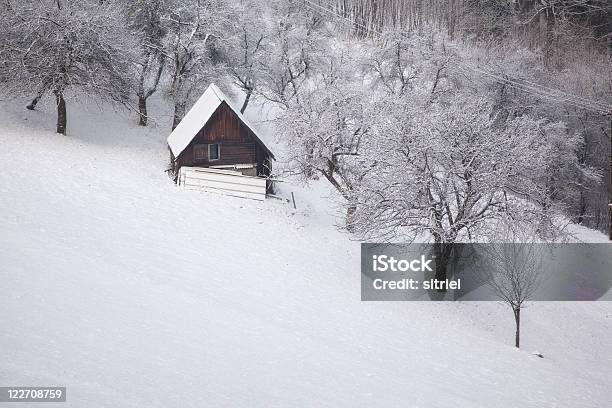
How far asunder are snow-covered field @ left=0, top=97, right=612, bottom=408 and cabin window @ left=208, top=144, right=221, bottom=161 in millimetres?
3497

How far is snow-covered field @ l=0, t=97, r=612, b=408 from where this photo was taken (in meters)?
9.64

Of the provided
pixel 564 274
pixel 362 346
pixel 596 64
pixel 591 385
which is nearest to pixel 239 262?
pixel 362 346

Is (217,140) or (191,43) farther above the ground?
(191,43)

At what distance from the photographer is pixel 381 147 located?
69.3 feet

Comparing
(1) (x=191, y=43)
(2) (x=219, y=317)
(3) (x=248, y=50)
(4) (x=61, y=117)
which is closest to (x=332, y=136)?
(2) (x=219, y=317)

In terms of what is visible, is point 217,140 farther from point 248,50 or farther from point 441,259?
point 441,259

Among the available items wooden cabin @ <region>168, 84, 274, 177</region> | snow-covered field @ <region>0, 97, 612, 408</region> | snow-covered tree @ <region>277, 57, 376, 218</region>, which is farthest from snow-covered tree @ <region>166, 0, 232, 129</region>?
snow-covered tree @ <region>277, 57, 376, 218</region>

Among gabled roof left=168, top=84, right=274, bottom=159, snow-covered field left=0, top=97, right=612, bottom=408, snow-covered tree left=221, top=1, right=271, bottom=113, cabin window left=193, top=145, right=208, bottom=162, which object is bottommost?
snow-covered field left=0, top=97, right=612, bottom=408

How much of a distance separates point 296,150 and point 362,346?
47.6ft

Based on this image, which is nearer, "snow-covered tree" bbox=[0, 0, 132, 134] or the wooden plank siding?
"snow-covered tree" bbox=[0, 0, 132, 134]

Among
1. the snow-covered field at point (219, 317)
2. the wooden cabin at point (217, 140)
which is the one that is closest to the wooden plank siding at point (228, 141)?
the wooden cabin at point (217, 140)

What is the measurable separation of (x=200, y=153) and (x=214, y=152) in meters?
1.01

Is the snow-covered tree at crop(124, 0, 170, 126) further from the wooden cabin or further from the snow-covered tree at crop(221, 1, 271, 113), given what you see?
the wooden cabin

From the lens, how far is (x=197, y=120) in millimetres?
28984
